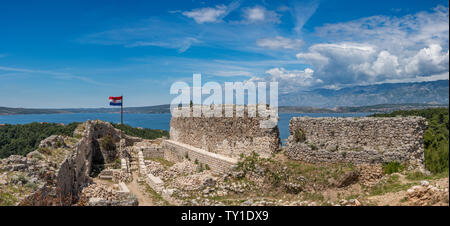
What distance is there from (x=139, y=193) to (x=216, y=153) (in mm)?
5508

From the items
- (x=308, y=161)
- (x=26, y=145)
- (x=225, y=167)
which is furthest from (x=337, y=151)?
(x=26, y=145)

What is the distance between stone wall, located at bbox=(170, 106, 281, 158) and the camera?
15992mm

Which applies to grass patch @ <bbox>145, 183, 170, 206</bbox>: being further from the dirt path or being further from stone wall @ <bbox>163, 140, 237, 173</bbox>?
stone wall @ <bbox>163, 140, 237, 173</bbox>

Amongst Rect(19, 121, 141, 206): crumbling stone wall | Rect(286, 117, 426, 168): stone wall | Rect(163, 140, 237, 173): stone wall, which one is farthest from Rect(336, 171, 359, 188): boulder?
Rect(19, 121, 141, 206): crumbling stone wall

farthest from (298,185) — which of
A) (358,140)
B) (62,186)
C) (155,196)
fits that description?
(62,186)

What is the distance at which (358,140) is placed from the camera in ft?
39.9

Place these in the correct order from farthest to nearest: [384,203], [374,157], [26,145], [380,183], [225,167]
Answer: [26,145] → [225,167] → [374,157] → [380,183] → [384,203]

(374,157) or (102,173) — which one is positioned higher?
(374,157)

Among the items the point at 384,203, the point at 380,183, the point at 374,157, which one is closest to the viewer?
the point at 384,203

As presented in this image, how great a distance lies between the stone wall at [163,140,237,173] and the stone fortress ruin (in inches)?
2.2

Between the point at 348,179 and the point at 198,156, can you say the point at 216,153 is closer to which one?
the point at 198,156

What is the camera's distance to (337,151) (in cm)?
1236
